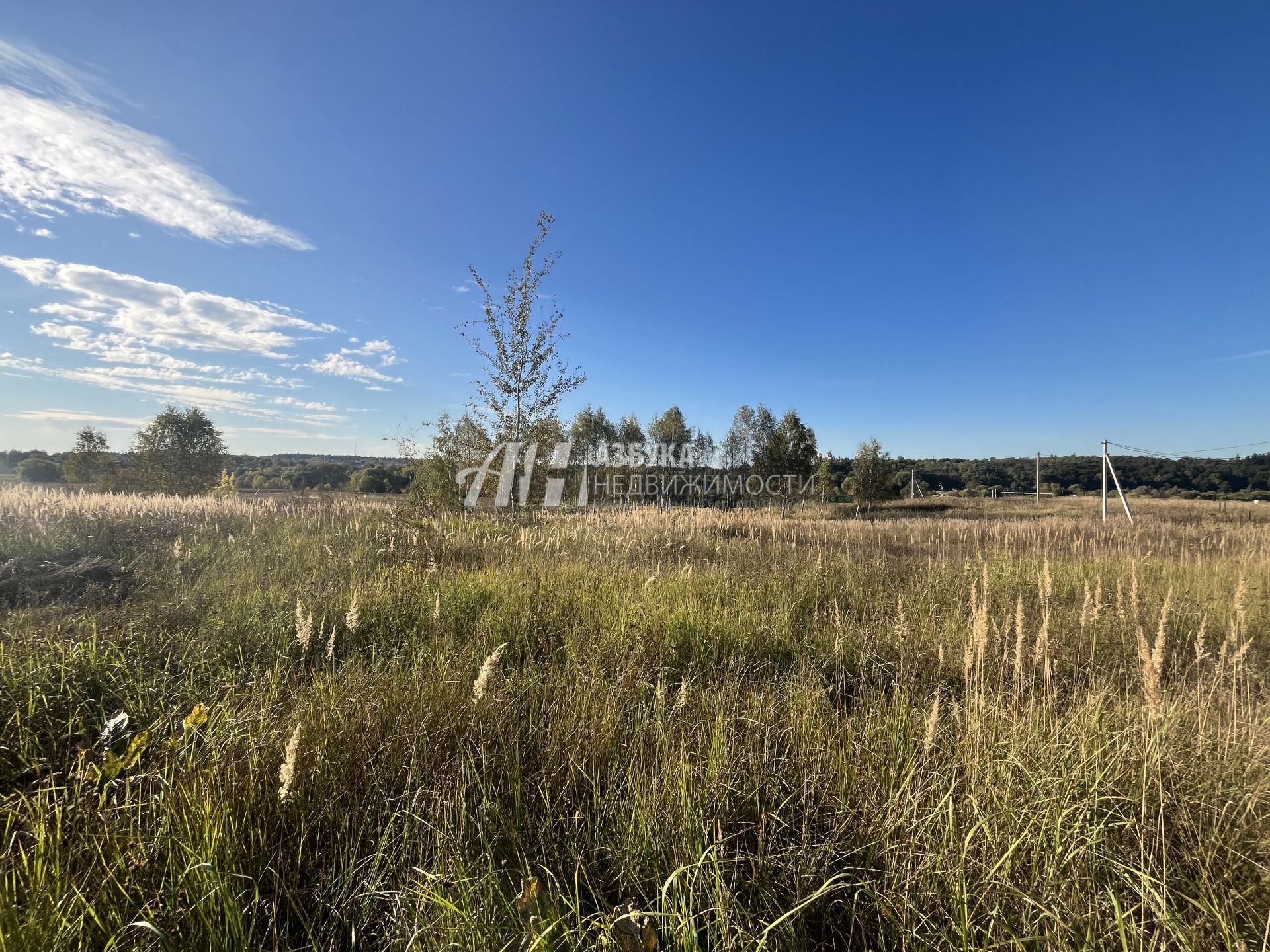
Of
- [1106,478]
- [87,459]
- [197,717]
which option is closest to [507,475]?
[197,717]

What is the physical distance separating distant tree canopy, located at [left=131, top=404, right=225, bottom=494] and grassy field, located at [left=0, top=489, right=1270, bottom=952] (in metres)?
38.2

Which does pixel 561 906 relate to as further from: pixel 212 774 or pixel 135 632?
pixel 135 632

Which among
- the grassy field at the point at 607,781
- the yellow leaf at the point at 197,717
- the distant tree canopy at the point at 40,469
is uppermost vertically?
the distant tree canopy at the point at 40,469

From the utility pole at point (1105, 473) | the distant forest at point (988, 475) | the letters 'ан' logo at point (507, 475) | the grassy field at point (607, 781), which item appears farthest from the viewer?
the distant forest at point (988, 475)

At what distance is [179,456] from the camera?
33.7 meters

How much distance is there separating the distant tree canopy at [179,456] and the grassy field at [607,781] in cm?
→ 3825

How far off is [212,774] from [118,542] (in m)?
6.64

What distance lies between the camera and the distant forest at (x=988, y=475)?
41688 millimetres

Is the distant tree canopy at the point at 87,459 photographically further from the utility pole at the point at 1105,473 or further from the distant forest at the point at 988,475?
the utility pole at the point at 1105,473

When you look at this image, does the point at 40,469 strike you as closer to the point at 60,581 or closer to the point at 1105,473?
the point at 60,581

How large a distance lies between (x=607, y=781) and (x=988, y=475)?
7400 centimetres

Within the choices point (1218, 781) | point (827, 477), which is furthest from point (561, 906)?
point (827, 477)

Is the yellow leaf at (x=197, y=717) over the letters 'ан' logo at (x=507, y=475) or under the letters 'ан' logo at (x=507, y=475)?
under

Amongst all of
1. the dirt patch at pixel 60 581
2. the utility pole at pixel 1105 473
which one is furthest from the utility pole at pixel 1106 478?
the dirt patch at pixel 60 581
